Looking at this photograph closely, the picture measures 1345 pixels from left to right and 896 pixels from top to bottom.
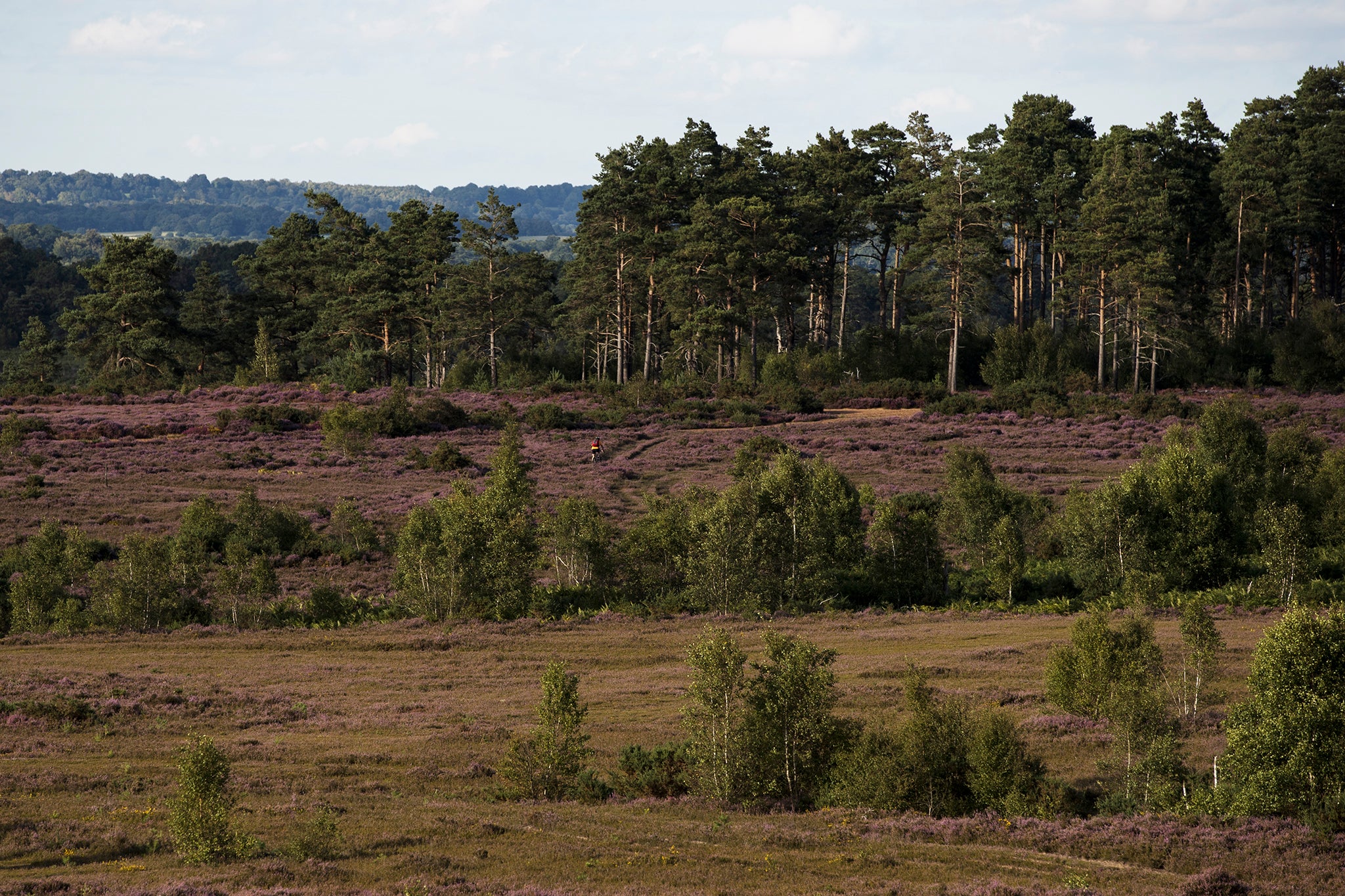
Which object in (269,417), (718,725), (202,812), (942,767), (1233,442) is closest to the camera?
(202,812)

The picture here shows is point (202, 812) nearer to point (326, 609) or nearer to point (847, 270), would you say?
point (326, 609)

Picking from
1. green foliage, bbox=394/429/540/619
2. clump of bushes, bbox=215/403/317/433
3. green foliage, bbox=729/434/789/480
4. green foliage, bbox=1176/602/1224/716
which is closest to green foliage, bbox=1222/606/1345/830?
green foliage, bbox=1176/602/1224/716

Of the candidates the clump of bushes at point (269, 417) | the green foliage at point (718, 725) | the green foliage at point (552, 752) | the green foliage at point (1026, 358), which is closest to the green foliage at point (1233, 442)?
the green foliage at point (718, 725)

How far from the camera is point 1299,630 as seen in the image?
21297 mm

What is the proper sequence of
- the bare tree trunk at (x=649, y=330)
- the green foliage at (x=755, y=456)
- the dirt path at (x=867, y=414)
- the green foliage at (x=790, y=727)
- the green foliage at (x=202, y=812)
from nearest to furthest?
the green foliage at (x=202, y=812), the green foliage at (x=790, y=727), the green foliage at (x=755, y=456), the dirt path at (x=867, y=414), the bare tree trunk at (x=649, y=330)

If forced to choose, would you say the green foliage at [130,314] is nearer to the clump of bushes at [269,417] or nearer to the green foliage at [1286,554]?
the clump of bushes at [269,417]

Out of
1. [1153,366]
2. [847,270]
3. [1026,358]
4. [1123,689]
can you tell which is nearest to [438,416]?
[847,270]

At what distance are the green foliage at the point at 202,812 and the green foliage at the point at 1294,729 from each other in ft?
60.0

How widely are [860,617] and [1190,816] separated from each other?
67.9 ft

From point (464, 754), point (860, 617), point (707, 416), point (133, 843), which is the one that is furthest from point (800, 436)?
point (133, 843)

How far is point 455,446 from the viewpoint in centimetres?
7331

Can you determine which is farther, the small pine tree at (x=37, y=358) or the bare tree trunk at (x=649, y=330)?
the small pine tree at (x=37, y=358)

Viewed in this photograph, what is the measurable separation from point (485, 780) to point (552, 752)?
2232 millimetres

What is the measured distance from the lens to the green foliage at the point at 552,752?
2344cm
